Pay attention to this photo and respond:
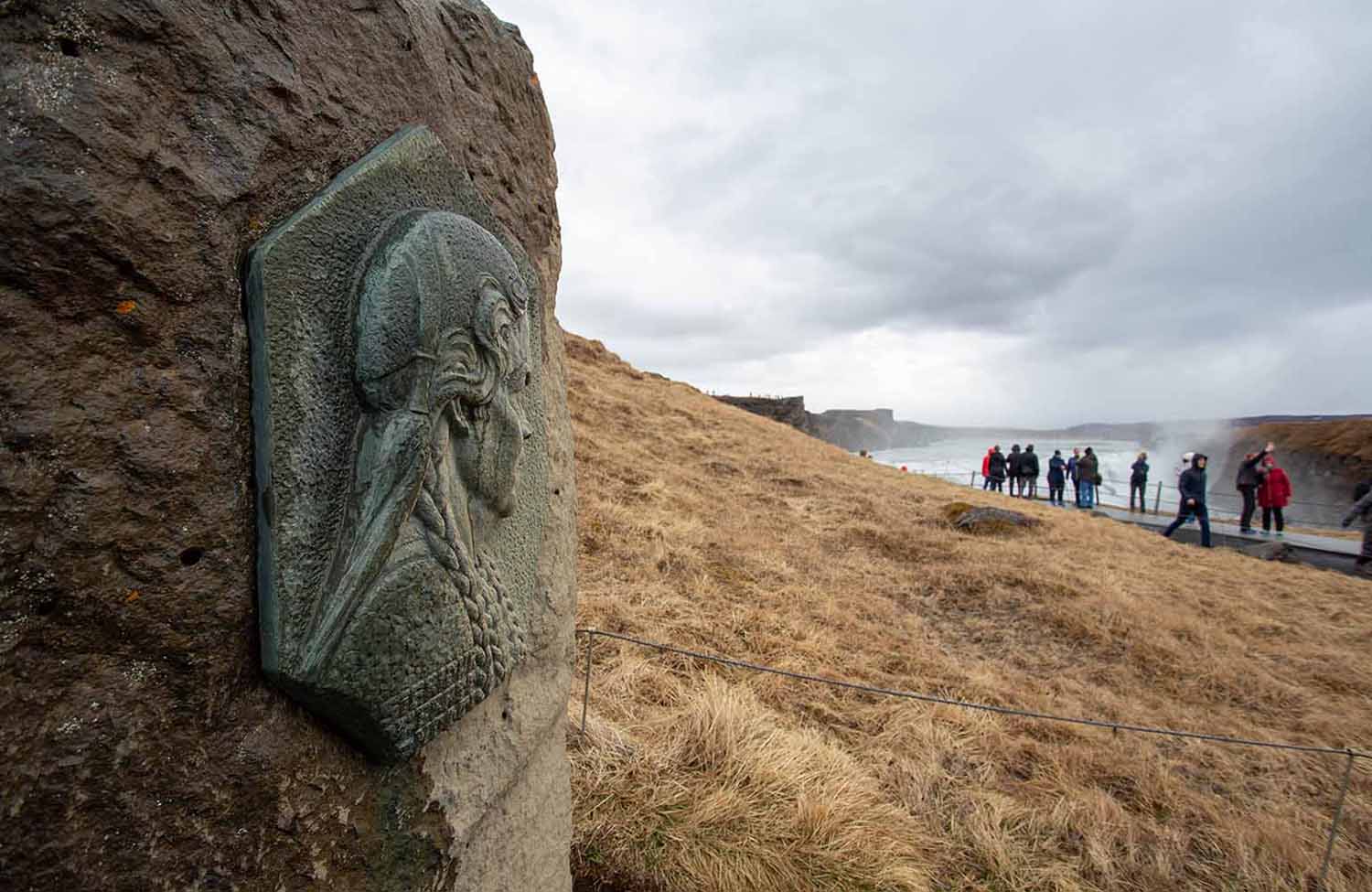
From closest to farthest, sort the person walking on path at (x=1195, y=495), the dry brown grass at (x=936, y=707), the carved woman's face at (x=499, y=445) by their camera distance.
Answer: the carved woman's face at (x=499, y=445) → the dry brown grass at (x=936, y=707) → the person walking on path at (x=1195, y=495)

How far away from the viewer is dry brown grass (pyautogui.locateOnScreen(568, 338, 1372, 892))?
8.66ft

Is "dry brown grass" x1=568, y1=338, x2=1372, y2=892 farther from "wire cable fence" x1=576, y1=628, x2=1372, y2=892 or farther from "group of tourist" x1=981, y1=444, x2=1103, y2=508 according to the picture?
"group of tourist" x1=981, y1=444, x2=1103, y2=508

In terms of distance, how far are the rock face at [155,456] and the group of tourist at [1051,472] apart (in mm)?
15819

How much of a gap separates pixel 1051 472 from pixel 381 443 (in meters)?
18.4

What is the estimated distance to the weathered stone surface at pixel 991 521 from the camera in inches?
339

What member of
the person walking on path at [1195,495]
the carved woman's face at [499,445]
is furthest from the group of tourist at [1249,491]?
the carved woman's face at [499,445]

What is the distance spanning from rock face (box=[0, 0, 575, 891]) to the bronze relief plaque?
4 centimetres

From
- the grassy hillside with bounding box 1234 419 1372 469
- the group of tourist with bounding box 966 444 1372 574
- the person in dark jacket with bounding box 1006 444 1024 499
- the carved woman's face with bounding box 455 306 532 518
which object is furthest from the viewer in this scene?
the grassy hillside with bounding box 1234 419 1372 469

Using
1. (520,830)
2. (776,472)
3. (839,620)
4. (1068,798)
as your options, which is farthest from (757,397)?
(520,830)

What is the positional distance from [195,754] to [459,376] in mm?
637

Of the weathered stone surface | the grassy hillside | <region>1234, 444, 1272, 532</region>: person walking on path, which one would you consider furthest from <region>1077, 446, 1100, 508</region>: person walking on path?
the grassy hillside

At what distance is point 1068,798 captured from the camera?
126 inches

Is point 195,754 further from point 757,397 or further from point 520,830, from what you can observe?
point 757,397

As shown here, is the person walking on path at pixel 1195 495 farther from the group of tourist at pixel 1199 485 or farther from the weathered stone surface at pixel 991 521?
the weathered stone surface at pixel 991 521
